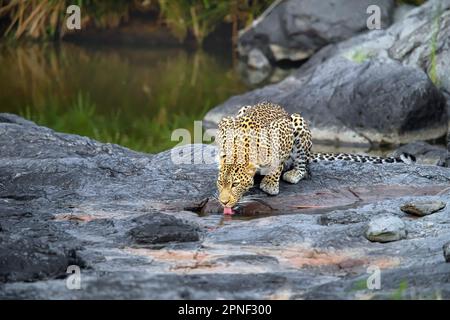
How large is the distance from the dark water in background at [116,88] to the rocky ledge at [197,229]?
537cm

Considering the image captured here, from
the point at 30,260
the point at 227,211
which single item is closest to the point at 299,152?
the point at 227,211

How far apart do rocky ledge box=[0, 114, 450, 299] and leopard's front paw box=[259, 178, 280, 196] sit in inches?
3.5

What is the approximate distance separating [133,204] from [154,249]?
153 centimetres

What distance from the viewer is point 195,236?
28.0 feet

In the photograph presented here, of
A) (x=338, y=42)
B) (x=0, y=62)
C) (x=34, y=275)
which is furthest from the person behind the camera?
(x=0, y=62)

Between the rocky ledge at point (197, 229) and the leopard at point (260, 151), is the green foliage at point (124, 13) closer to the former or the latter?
the rocky ledge at point (197, 229)

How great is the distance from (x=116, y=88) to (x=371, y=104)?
666 centimetres

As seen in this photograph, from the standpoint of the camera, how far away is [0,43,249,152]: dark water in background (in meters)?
18.1

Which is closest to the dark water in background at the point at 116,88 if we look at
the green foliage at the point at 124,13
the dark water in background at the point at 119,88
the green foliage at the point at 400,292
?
→ the dark water in background at the point at 119,88

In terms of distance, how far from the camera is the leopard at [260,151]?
976cm

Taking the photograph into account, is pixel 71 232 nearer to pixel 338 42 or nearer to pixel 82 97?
pixel 82 97

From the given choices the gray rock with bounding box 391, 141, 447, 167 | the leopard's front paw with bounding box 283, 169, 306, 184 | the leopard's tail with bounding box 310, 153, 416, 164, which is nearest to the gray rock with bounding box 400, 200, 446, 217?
the leopard's front paw with bounding box 283, 169, 306, 184

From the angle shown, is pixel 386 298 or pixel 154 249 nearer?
pixel 386 298

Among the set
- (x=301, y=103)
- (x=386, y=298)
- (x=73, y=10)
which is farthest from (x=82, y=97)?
(x=386, y=298)
